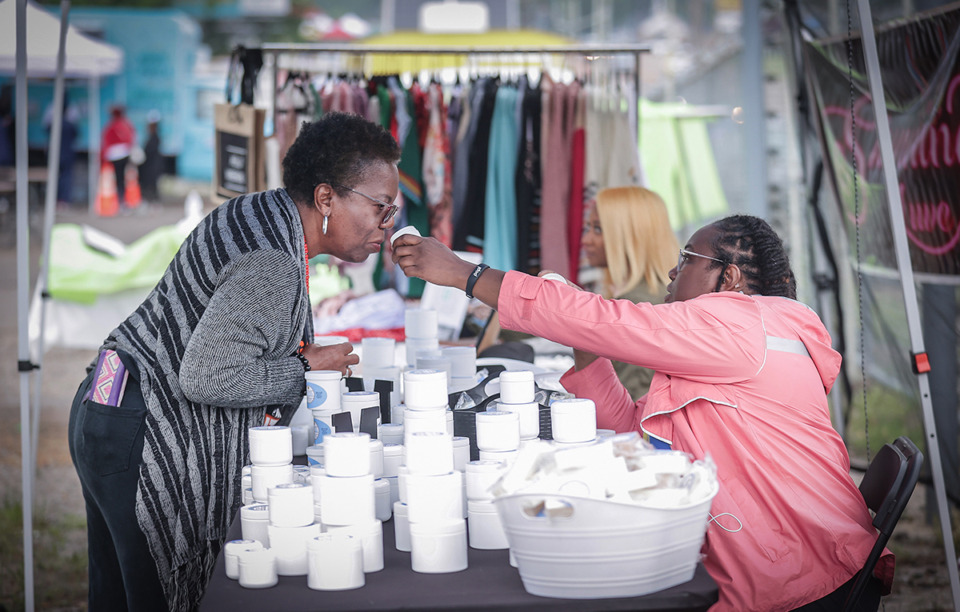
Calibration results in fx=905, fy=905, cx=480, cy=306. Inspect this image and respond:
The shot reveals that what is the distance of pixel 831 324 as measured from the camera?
449cm

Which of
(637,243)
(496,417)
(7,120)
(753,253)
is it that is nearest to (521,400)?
(496,417)

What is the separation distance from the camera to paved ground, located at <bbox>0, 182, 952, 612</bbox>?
379cm

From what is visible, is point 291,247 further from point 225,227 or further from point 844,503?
point 844,503

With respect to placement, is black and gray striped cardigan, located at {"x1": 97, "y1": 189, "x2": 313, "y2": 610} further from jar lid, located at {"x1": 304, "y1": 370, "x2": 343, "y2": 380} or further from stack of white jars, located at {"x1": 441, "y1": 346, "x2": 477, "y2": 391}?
stack of white jars, located at {"x1": 441, "y1": 346, "x2": 477, "y2": 391}

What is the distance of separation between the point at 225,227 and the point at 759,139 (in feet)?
14.2

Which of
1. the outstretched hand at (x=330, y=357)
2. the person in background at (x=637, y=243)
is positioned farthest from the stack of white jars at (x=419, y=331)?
the person in background at (x=637, y=243)

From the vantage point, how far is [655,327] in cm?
188

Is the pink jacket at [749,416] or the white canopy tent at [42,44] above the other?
the white canopy tent at [42,44]

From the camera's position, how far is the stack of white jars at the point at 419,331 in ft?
9.09

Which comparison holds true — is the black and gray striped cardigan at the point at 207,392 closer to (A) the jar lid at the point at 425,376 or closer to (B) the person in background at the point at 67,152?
(A) the jar lid at the point at 425,376

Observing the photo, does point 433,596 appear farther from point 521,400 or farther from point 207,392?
point 207,392

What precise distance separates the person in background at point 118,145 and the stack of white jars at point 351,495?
54.6 ft

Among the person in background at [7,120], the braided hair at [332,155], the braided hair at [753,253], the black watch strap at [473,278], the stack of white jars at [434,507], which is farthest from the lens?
the person in background at [7,120]

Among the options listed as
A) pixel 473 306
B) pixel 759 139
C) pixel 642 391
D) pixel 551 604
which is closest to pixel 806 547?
pixel 551 604
